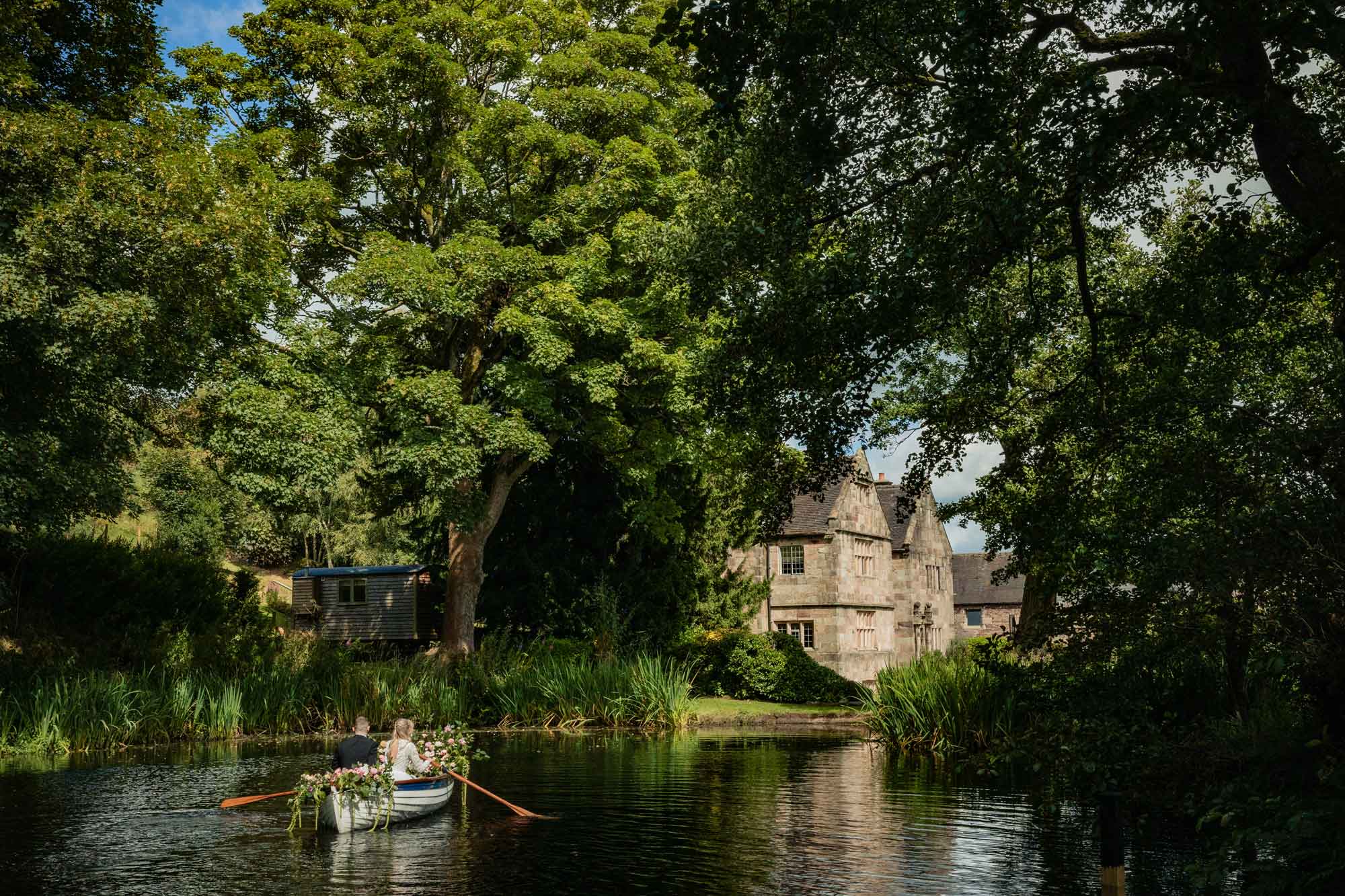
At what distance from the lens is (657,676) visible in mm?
30141

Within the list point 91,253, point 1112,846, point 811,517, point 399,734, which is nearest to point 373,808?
point 399,734

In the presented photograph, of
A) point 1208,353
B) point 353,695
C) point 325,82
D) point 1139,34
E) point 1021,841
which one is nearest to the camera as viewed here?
point 1139,34

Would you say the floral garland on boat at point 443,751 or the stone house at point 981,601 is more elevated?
the stone house at point 981,601

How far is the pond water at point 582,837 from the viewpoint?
11.6 meters

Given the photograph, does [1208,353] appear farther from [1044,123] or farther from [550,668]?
[550,668]

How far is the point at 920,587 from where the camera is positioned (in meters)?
61.7

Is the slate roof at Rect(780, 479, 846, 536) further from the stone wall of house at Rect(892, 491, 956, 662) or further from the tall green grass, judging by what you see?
the tall green grass

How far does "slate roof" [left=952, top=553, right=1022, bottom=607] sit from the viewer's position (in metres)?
76.1

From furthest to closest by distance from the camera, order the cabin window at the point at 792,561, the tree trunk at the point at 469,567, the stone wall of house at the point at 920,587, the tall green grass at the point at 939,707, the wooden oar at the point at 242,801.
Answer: the stone wall of house at the point at 920,587 < the cabin window at the point at 792,561 < the tree trunk at the point at 469,567 < the tall green grass at the point at 939,707 < the wooden oar at the point at 242,801

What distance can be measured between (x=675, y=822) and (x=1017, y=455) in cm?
664

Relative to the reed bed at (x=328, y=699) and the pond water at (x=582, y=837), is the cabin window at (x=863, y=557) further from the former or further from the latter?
the pond water at (x=582, y=837)

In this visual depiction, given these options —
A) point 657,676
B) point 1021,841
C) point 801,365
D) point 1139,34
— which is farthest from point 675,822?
point 657,676

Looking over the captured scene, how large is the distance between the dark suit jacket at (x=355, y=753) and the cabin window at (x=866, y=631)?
128 feet

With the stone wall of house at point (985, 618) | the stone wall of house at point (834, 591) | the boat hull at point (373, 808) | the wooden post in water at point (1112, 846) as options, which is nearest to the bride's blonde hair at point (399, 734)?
the boat hull at point (373, 808)
